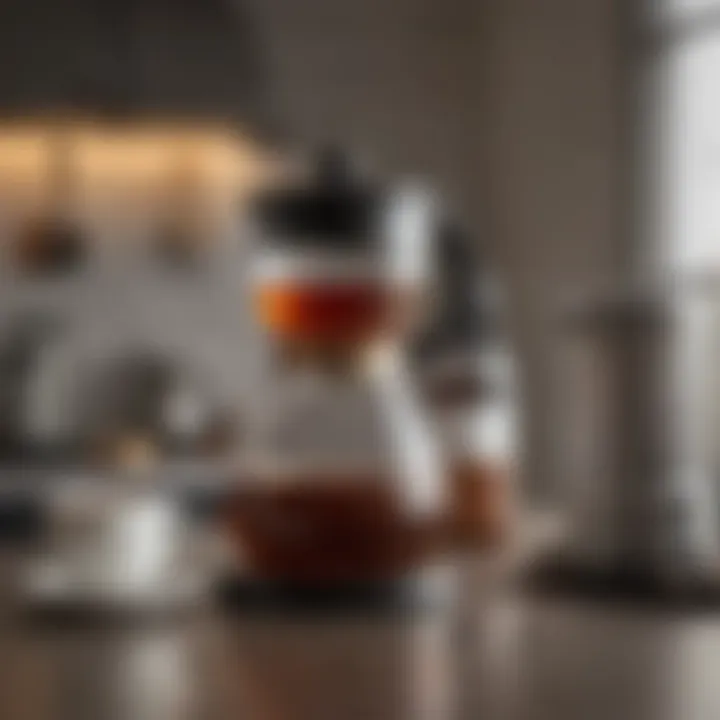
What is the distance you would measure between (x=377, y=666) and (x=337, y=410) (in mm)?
162

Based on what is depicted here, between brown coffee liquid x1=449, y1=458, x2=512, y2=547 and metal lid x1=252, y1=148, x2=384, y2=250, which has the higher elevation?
metal lid x1=252, y1=148, x2=384, y2=250

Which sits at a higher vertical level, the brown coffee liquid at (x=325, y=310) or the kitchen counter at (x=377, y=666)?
the brown coffee liquid at (x=325, y=310)

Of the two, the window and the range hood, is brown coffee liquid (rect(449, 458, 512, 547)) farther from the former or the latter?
the range hood

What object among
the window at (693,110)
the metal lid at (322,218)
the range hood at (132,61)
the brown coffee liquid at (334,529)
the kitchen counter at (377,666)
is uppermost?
the range hood at (132,61)

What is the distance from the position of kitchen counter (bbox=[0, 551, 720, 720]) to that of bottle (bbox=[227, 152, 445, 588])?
0.04m

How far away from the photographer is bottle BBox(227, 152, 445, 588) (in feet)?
1.99

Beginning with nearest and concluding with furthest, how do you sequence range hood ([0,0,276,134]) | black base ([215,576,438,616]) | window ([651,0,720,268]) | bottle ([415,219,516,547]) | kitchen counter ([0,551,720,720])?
kitchen counter ([0,551,720,720]) < black base ([215,576,438,616]) < bottle ([415,219,516,547]) < window ([651,0,720,268]) < range hood ([0,0,276,134])

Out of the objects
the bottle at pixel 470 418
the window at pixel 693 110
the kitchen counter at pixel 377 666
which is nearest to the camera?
the kitchen counter at pixel 377 666

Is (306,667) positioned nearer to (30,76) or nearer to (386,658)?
(386,658)

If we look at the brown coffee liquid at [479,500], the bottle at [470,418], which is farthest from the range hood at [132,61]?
the brown coffee liquid at [479,500]

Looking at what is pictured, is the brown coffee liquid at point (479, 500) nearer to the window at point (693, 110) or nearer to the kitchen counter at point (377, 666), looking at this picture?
the kitchen counter at point (377, 666)

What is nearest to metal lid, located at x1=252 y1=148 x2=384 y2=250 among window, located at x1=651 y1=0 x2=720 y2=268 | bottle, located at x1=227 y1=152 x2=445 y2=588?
bottle, located at x1=227 y1=152 x2=445 y2=588

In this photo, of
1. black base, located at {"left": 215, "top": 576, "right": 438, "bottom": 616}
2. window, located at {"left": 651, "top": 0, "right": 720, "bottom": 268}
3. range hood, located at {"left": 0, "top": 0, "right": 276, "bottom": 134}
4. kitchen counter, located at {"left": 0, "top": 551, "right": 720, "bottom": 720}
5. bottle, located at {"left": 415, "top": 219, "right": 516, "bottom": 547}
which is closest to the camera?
kitchen counter, located at {"left": 0, "top": 551, "right": 720, "bottom": 720}

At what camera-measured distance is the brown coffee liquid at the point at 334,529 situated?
23.7 inches
